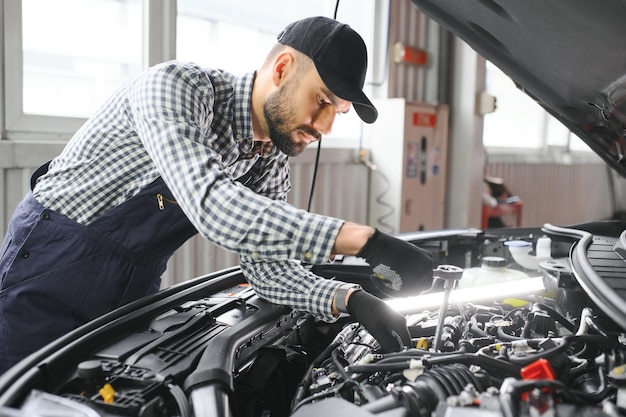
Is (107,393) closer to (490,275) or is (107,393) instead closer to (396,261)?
(396,261)

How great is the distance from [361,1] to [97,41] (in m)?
2.11

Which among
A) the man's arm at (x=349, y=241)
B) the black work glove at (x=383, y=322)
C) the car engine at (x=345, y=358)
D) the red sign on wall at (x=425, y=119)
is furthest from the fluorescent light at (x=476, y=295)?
the red sign on wall at (x=425, y=119)

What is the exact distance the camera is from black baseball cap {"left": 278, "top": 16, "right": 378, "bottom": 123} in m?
1.32

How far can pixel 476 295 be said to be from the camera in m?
1.49

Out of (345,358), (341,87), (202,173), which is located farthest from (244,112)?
(345,358)

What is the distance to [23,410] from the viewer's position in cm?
83

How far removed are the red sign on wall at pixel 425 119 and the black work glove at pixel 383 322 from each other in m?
2.85

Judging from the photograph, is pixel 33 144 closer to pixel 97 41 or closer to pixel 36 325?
pixel 97 41

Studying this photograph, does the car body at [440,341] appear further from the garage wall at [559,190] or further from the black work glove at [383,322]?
the garage wall at [559,190]

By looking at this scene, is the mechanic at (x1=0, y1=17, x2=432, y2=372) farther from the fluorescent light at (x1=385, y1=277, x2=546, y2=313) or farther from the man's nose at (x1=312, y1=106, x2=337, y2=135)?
the fluorescent light at (x1=385, y1=277, x2=546, y2=313)

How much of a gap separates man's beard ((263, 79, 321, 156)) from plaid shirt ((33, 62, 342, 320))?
0.07 meters

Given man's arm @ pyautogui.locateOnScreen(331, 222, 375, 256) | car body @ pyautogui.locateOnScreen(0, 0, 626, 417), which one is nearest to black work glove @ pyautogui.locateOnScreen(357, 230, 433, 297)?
man's arm @ pyautogui.locateOnScreen(331, 222, 375, 256)

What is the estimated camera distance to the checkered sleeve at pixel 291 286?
1368 millimetres

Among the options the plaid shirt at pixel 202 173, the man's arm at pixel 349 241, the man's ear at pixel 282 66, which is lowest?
the man's arm at pixel 349 241
